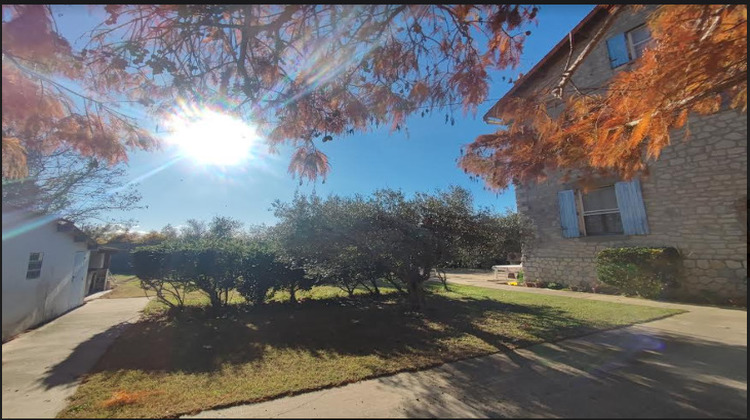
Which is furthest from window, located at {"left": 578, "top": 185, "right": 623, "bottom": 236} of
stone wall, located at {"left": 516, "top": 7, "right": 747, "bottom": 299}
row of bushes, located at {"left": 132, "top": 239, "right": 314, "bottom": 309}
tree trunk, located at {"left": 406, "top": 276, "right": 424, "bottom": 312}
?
row of bushes, located at {"left": 132, "top": 239, "right": 314, "bottom": 309}

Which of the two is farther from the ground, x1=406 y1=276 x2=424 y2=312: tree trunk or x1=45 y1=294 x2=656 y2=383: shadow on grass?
x1=406 y1=276 x2=424 y2=312: tree trunk

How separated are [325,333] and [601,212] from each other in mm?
9264

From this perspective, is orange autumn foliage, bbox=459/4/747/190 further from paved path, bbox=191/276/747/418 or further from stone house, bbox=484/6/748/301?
paved path, bbox=191/276/747/418

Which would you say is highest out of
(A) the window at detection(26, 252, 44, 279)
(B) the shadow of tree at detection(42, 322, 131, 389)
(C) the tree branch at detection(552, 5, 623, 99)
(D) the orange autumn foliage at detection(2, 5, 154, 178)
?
(C) the tree branch at detection(552, 5, 623, 99)

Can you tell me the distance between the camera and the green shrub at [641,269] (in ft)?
26.1

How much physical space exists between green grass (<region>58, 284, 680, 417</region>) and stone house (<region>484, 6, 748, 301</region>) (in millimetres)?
2281

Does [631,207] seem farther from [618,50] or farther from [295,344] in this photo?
[295,344]

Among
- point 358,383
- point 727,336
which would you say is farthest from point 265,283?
point 727,336

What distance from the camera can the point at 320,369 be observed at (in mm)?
3861

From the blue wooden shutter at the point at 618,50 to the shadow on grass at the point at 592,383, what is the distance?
26.8 ft

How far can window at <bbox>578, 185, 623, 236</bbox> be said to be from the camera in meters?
9.58

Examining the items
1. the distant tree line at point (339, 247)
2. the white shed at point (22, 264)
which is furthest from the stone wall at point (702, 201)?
the white shed at point (22, 264)

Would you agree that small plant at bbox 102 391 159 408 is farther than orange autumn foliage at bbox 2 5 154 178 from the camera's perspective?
Yes

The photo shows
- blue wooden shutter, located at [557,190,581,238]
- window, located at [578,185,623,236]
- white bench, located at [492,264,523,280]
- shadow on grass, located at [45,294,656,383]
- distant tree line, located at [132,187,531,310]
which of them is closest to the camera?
shadow on grass, located at [45,294,656,383]
